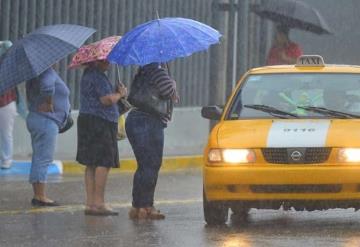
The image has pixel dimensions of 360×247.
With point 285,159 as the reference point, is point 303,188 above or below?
below

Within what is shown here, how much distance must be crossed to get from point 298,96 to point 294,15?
293 inches

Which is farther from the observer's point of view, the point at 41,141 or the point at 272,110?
the point at 41,141

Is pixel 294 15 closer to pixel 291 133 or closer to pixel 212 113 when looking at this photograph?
pixel 212 113

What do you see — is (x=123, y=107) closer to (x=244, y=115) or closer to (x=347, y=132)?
(x=244, y=115)

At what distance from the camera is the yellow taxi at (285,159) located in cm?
955

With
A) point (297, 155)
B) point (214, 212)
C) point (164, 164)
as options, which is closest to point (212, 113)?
point (214, 212)

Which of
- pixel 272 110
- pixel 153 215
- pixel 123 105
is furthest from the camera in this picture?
pixel 123 105

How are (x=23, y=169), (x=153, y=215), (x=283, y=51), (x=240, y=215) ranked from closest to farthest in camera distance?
(x=153, y=215)
(x=240, y=215)
(x=23, y=169)
(x=283, y=51)

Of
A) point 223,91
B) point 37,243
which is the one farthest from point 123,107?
point 223,91

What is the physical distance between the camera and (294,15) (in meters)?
17.9

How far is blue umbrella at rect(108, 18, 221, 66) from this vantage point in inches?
405

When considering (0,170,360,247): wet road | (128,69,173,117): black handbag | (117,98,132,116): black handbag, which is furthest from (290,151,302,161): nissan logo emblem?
(117,98,132,116): black handbag

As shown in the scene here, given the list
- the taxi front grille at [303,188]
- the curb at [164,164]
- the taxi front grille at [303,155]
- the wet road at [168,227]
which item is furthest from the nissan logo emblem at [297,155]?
the curb at [164,164]

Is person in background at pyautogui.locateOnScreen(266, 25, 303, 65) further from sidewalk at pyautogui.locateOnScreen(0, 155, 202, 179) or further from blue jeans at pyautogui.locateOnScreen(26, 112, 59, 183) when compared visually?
blue jeans at pyautogui.locateOnScreen(26, 112, 59, 183)
